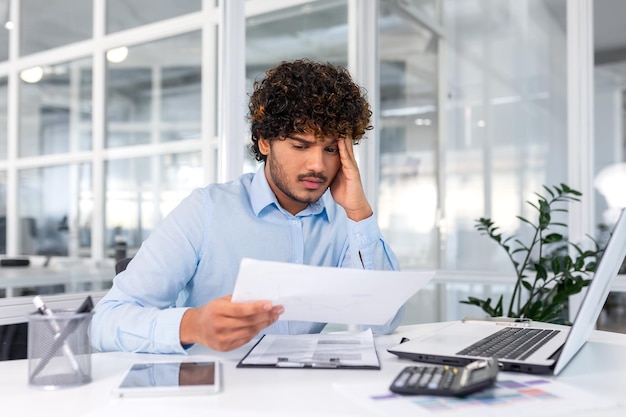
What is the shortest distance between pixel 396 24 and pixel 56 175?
7.64 feet

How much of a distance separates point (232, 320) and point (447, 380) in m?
0.39

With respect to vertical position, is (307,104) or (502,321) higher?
(307,104)

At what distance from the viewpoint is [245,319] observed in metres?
1.13

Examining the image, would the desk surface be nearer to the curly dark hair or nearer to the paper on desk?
the paper on desk

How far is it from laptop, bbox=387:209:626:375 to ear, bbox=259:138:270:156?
74 centimetres

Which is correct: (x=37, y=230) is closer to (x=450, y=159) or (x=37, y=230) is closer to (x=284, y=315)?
(x=284, y=315)

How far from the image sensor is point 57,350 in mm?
1065

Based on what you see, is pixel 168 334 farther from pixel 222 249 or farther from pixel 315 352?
pixel 222 249

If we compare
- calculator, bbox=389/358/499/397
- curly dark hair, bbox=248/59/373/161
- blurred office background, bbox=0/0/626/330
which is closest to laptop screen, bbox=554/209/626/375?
calculator, bbox=389/358/499/397

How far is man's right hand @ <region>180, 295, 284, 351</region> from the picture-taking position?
1111 millimetres

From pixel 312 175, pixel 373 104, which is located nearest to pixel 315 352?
pixel 312 175

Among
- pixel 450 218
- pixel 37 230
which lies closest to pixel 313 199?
pixel 37 230

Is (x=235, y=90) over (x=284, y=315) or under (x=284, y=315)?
over

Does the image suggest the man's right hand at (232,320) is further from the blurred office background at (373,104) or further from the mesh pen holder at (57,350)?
the blurred office background at (373,104)
